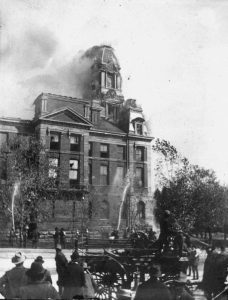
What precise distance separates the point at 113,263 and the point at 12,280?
3.37m

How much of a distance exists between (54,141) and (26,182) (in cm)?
1354

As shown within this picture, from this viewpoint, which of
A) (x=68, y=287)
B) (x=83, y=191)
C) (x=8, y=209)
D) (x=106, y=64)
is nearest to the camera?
(x=68, y=287)

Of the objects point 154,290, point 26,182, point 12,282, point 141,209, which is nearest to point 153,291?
point 154,290

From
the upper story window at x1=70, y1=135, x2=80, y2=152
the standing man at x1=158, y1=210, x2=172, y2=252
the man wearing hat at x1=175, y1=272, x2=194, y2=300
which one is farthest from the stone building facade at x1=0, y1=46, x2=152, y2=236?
the man wearing hat at x1=175, y1=272, x2=194, y2=300

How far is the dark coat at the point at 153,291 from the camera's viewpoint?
560cm

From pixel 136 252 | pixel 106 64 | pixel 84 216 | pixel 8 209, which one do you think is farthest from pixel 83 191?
pixel 136 252

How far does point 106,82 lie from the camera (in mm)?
65812

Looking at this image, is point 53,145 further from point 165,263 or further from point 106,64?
point 165,263

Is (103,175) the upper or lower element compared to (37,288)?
upper

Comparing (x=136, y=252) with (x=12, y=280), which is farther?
(x=136, y=252)

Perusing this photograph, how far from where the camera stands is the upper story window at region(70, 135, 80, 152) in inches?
1886

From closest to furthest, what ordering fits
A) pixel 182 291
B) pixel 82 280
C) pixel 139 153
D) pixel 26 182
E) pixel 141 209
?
pixel 182 291, pixel 82 280, pixel 26 182, pixel 141 209, pixel 139 153

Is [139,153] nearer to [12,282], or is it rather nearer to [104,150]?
Result: [104,150]

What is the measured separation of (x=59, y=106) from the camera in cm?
4756
